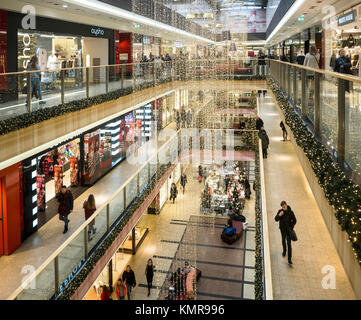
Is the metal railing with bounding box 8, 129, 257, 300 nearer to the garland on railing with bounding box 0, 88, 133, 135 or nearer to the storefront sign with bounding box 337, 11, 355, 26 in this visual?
the garland on railing with bounding box 0, 88, 133, 135

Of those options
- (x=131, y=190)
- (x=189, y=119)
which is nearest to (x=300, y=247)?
(x=131, y=190)

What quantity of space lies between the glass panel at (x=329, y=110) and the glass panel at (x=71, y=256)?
524 centimetres

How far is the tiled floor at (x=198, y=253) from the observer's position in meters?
12.1

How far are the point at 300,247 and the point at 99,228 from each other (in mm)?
5046

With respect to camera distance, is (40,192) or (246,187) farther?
(246,187)

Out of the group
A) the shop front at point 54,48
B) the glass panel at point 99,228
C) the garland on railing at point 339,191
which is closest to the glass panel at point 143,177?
the glass panel at point 99,228

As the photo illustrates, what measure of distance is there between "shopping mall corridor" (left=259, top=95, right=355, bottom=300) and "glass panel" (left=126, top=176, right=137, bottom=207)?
4149mm

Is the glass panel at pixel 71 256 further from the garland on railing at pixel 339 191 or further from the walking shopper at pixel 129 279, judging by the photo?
the garland on railing at pixel 339 191

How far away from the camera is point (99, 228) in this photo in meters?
9.52

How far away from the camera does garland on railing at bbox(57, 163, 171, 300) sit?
756 centimetres

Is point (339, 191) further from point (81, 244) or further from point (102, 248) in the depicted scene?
point (102, 248)

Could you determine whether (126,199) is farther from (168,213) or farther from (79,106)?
(168,213)
